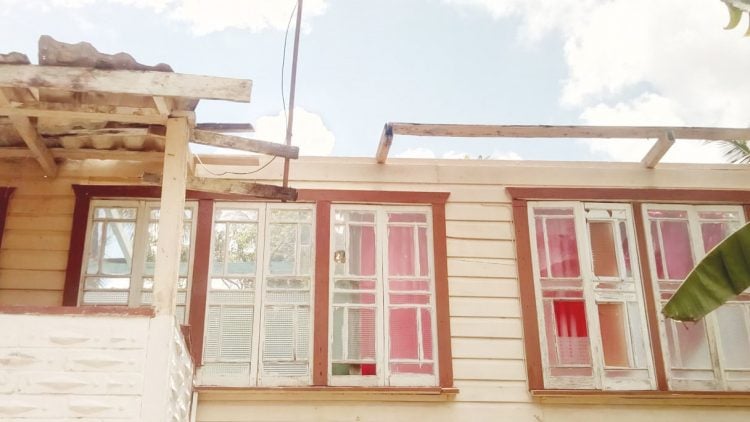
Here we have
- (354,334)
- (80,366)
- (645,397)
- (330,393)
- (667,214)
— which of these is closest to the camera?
(80,366)

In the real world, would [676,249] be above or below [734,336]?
above

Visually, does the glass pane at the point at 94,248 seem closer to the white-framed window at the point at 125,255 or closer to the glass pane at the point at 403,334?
the white-framed window at the point at 125,255

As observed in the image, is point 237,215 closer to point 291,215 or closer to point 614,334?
point 291,215

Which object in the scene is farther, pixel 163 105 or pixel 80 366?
pixel 163 105

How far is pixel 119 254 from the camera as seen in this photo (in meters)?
6.76

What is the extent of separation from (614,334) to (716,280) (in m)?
2.28

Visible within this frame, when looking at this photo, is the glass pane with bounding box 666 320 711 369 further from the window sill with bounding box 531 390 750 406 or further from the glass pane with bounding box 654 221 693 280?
the glass pane with bounding box 654 221 693 280

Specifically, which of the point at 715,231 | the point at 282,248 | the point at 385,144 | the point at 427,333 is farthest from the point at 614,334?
the point at 282,248

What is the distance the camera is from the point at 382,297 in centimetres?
679

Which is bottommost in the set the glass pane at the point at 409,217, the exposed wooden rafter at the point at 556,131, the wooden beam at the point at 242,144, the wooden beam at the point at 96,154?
the glass pane at the point at 409,217

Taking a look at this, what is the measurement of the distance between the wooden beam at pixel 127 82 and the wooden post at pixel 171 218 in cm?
40

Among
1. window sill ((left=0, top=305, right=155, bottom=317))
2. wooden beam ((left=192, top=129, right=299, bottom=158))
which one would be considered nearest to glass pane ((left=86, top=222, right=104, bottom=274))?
wooden beam ((left=192, top=129, right=299, bottom=158))

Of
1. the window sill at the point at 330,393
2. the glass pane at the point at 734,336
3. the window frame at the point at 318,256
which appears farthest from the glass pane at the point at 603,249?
the window sill at the point at 330,393

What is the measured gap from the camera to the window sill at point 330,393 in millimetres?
6285
